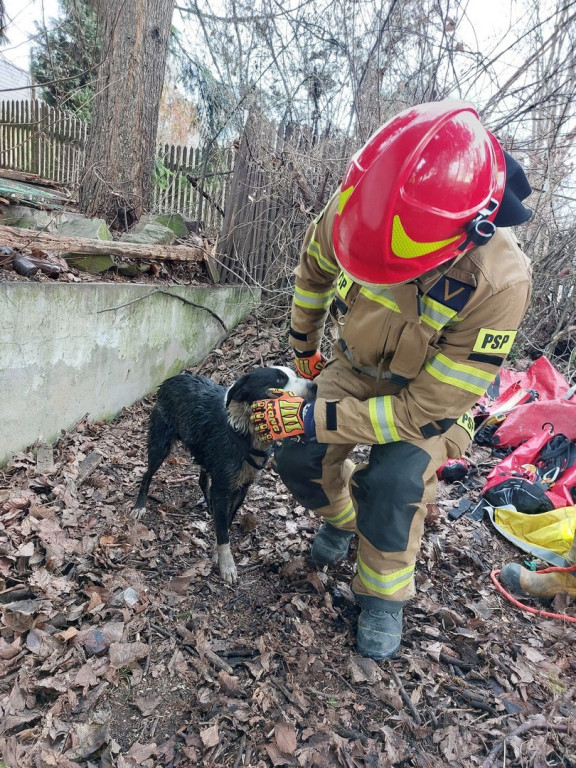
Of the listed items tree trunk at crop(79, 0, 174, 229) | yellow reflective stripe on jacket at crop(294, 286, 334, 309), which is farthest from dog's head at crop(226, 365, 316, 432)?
tree trunk at crop(79, 0, 174, 229)

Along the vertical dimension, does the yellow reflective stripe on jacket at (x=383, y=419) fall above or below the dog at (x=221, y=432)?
above

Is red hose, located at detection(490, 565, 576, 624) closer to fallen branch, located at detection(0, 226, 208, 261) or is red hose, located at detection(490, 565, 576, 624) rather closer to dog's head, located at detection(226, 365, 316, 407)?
dog's head, located at detection(226, 365, 316, 407)

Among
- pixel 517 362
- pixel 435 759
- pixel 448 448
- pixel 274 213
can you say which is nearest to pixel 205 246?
pixel 274 213

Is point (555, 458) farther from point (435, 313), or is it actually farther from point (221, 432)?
point (221, 432)

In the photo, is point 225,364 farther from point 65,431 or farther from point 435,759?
point 435,759

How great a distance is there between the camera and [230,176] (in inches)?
266

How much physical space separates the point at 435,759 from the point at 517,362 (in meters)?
5.14

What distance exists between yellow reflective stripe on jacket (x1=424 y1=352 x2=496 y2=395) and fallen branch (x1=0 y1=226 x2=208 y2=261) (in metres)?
3.45

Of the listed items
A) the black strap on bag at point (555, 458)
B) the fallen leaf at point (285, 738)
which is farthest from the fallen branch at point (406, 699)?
the black strap on bag at point (555, 458)

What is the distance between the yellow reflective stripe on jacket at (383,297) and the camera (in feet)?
7.59

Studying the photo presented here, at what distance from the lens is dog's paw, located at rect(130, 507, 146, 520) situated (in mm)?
3428

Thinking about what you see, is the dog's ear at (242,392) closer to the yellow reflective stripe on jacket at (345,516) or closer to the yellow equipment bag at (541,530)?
the yellow reflective stripe on jacket at (345,516)

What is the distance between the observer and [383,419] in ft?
7.61

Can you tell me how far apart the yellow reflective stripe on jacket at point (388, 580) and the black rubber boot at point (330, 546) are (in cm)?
54
